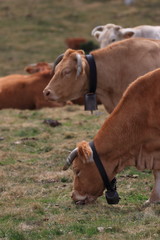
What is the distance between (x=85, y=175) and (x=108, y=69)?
2.89 metres

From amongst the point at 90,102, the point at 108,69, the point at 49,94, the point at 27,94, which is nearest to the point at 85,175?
the point at 90,102

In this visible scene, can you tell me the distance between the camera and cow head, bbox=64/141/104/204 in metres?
6.80

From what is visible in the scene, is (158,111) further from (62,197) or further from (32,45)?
(32,45)

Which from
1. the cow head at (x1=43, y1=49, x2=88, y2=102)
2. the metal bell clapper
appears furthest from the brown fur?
the cow head at (x1=43, y1=49, x2=88, y2=102)

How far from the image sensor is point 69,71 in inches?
361

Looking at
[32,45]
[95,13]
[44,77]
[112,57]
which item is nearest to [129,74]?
[112,57]

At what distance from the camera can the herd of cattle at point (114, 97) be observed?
6727 mm

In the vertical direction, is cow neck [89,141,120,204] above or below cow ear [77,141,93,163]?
below

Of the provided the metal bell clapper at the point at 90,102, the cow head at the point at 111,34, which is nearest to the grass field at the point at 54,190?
the metal bell clapper at the point at 90,102

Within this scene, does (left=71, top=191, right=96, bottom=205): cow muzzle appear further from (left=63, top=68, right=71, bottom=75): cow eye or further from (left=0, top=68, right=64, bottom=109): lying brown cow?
(left=0, top=68, right=64, bottom=109): lying brown cow

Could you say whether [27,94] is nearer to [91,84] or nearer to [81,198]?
[91,84]

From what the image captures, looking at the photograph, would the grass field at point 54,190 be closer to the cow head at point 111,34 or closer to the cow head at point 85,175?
the cow head at point 85,175

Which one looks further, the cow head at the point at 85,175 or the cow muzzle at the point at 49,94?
the cow muzzle at the point at 49,94

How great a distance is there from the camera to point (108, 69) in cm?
946
